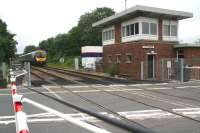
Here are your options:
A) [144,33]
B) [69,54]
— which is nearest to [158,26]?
[144,33]

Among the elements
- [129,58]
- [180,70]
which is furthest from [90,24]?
[180,70]

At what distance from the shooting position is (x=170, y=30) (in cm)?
3475

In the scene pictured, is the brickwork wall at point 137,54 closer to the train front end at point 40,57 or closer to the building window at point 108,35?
the building window at point 108,35

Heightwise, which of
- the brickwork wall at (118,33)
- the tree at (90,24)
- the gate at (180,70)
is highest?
the tree at (90,24)

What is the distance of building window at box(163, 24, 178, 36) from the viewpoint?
34625mm

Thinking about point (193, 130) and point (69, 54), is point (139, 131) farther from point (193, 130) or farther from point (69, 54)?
point (69, 54)

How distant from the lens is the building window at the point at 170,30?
1363 inches

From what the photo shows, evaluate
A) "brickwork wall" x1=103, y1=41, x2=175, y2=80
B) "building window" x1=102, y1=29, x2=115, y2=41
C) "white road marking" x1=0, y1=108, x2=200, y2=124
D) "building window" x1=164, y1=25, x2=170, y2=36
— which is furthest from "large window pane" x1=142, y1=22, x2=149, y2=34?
"white road marking" x1=0, y1=108, x2=200, y2=124

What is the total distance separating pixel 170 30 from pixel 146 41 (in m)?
3.90

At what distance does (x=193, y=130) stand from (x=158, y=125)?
1.08 m

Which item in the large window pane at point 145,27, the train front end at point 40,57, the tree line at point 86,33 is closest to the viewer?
the large window pane at point 145,27

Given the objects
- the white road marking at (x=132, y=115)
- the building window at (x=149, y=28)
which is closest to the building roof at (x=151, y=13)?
the building window at (x=149, y=28)

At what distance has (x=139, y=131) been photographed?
10.2ft

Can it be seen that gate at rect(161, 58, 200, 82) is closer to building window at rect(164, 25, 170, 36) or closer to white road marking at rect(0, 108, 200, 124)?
building window at rect(164, 25, 170, 36)
